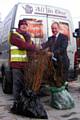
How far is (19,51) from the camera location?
8453 mm

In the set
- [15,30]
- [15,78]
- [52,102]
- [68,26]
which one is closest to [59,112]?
[52,102]

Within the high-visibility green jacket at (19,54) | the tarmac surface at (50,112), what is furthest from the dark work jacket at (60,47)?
the tarmac surface at (50,112)

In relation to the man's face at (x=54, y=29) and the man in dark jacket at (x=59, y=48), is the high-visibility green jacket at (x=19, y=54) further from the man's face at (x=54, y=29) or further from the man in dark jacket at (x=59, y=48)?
the man's face at (x=54, y=29)

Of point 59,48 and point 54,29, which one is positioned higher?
point 54,29

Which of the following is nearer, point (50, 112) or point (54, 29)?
point (50, 112)

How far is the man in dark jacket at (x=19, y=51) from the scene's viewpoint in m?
8.32

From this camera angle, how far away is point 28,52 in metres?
8.30

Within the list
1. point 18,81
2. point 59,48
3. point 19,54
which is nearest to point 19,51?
point 19,54

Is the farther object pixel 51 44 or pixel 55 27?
pixel 55 27

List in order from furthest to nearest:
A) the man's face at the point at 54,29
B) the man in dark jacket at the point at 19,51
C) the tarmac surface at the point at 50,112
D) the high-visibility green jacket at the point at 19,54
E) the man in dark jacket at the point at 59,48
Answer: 1. the man's face at the point at 54,29
2. the man in dark jacket at the point at 59,48
3. the high-visibility green jacket at the point at 19,54
4. the man in dark jacket at the point at 19,51
5. the tarmac surface at the point at 50,112

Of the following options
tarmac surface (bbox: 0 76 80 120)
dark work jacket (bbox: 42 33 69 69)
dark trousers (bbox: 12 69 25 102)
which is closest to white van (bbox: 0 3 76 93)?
dark work jacket (bbox: 42 33 69 69)

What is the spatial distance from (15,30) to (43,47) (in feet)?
2.33

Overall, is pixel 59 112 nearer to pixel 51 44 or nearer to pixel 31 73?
pixel 31 73

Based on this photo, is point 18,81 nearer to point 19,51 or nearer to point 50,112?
point 19,51
